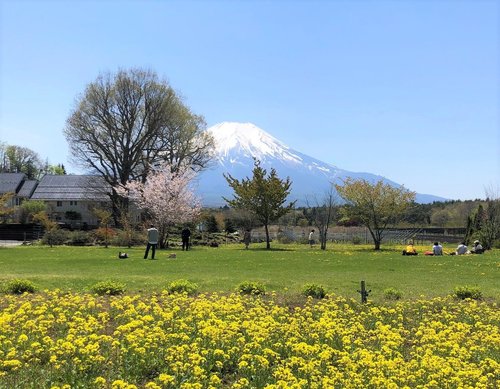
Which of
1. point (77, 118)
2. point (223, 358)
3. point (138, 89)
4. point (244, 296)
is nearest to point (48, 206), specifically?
point (77, 118)

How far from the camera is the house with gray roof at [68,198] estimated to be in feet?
202

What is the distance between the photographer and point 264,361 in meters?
5.59

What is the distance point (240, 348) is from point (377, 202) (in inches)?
1297

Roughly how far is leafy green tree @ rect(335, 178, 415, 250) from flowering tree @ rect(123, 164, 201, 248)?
493 inches

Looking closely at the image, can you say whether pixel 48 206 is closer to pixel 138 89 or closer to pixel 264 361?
pixel 138 89

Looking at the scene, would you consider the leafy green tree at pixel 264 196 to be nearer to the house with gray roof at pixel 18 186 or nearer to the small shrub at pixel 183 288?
the small shrub at pixel 183 288

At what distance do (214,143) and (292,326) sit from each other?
46465mm

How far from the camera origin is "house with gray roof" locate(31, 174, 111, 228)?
61438 millimetres

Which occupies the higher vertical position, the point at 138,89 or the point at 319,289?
the point at 138,89

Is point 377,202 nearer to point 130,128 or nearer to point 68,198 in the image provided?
point 130,128

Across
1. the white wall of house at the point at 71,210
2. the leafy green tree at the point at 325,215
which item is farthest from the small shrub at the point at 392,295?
the white wall of house at the point at 71,210

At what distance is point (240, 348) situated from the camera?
21.4 ft

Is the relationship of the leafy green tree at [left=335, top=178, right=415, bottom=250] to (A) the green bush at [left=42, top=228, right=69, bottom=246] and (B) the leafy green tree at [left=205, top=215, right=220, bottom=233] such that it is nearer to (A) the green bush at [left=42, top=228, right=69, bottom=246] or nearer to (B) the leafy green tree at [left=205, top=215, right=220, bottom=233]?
(B) the leafy green tree at [left=205, top=215, right=220, bottom=233]

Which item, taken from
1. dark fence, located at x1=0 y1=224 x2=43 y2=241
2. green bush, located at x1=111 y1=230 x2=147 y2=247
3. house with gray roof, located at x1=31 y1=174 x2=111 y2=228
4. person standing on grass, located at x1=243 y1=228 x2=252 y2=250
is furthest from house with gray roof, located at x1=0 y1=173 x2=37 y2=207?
person standing on grass, located at x1=243 y1=228 x2=252 y2=250
